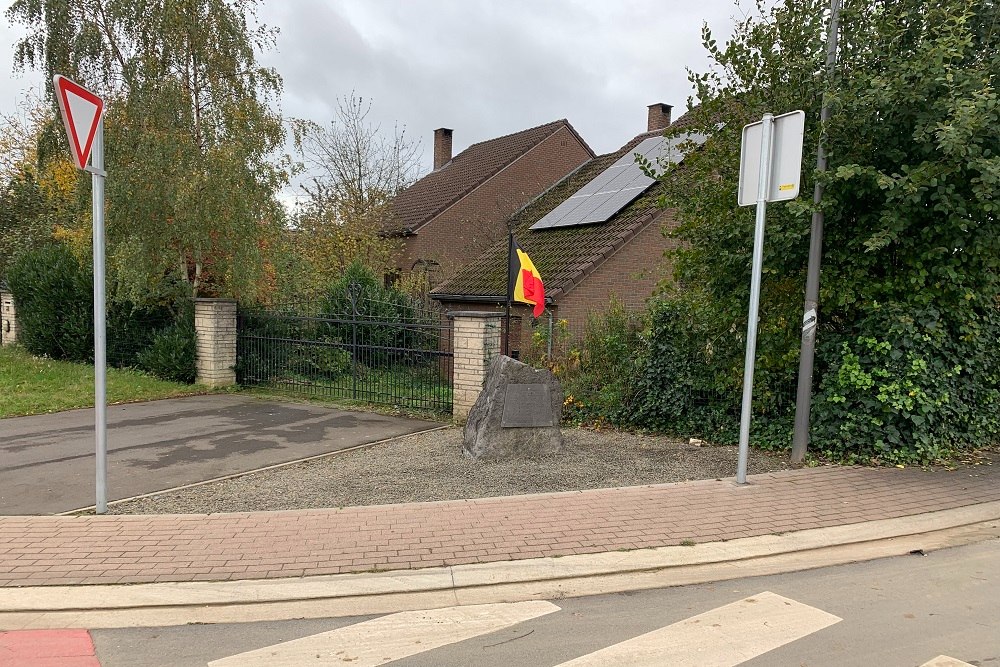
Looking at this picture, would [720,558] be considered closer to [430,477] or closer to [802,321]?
[430,477]

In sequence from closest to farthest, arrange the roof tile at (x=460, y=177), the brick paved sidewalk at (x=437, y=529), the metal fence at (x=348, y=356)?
1. the brick paved sidewalk at (x=437, y=529)
2. the metal fence at (x=348, y=356)
3. the roof tile at (x=460, y=177)

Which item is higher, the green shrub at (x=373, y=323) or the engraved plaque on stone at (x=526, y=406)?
the green shrub at (x=373, y=323)

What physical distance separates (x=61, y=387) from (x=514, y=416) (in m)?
9.69

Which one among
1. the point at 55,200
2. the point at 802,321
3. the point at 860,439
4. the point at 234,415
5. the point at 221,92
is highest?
the point at 221,92

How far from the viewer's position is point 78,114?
497 cm

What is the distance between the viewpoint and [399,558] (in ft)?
15.0

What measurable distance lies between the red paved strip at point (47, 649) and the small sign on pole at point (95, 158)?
191 cm

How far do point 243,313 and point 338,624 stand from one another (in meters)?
10.5

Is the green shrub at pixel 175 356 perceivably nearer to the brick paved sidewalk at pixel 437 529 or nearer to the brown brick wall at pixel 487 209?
the brick paved sidewalk at pixel 437 529

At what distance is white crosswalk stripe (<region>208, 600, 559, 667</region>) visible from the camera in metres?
3.42

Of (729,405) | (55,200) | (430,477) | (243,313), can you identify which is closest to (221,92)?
(243,313)

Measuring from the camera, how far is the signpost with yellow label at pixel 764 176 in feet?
19.4

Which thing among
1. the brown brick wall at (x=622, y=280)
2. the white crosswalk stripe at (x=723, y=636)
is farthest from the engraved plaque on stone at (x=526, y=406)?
the brown brick wall at (x=622, y=280)

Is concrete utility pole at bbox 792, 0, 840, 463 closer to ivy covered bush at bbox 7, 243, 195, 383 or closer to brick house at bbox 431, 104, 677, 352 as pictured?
brick house at bbox 431, 104, 677, 352
